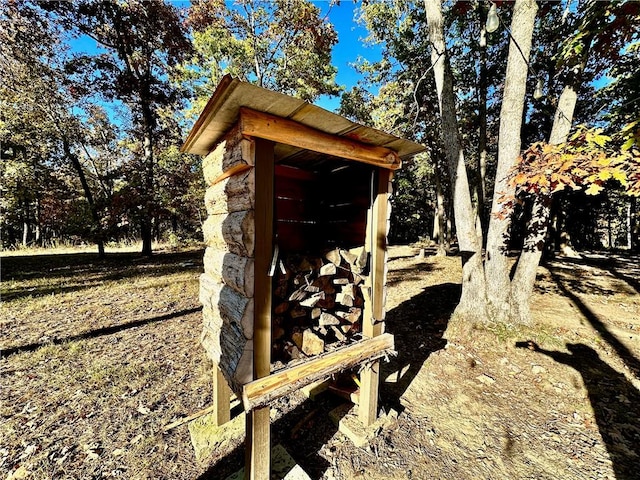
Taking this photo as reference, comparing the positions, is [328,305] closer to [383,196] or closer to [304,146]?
[383,196]

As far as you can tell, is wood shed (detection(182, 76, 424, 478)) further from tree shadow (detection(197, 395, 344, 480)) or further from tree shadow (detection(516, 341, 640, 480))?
tree shadow (detection(516, 341, 640, 480))

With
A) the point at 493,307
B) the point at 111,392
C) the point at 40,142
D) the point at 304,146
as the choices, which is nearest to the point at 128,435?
the point at 111,392

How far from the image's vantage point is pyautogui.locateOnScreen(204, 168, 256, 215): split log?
170 centimetres

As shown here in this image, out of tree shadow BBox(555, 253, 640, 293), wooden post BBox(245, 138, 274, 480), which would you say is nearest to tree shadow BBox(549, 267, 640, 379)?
tree shadow BBox(555, 253, 640, 293)

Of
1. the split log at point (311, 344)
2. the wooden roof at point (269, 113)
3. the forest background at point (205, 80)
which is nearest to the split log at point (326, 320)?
the split log at point (311, 344)

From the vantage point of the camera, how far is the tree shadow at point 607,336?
3668 mm

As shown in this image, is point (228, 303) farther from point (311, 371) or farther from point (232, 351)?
point (311, 371)

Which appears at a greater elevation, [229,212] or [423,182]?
[423,182]

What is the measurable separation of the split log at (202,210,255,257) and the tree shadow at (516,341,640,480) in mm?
3580

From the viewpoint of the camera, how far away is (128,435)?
2498mm

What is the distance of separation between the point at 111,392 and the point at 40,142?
16.1 m

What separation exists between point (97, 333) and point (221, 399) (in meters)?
3.28

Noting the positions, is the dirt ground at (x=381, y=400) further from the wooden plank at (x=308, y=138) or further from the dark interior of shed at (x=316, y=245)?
the wooden plank at (x=308, y=138)

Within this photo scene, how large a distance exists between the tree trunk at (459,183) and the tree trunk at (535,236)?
0.63 m
